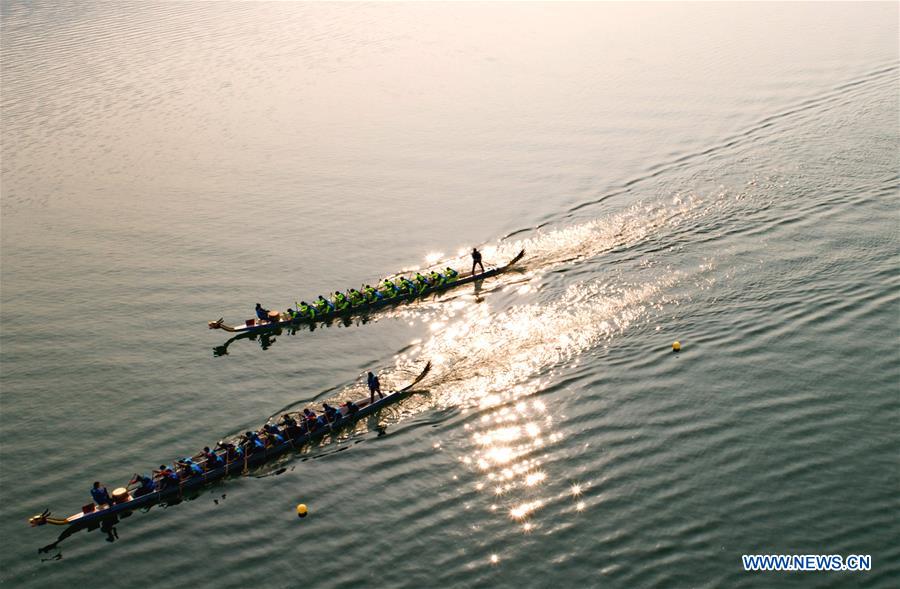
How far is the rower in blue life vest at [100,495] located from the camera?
86.1ft

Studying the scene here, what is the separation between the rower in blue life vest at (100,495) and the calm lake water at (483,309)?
40.9 inches

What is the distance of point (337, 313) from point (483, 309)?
7.25 metres

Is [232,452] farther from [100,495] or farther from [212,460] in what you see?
[100,495]

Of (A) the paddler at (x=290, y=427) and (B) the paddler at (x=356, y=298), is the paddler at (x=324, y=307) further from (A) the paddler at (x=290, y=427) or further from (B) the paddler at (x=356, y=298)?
(A) the paddler at (x=290, y=427)

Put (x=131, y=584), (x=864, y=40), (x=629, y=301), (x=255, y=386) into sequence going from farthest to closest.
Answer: (x=864, y=40) → (x=629, y=301) → (x=255, y=386) → (x=131, y=584)

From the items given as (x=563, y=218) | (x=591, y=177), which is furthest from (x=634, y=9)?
(x=563, y=218)

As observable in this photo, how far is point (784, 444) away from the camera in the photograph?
27.1 metres

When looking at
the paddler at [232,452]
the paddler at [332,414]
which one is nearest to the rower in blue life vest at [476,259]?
the paddler at [332,414]

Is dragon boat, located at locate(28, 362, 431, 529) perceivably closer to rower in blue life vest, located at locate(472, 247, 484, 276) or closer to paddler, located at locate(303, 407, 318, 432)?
paddler, located at locate(303, 407, 318, 432)

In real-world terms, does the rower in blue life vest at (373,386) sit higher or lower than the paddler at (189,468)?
higher

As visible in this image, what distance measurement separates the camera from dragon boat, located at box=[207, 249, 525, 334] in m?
36.8

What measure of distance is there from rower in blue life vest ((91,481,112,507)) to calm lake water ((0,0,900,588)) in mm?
1039

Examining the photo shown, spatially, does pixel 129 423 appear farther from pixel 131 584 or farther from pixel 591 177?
pixel 591 177

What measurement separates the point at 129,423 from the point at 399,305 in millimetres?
13667
